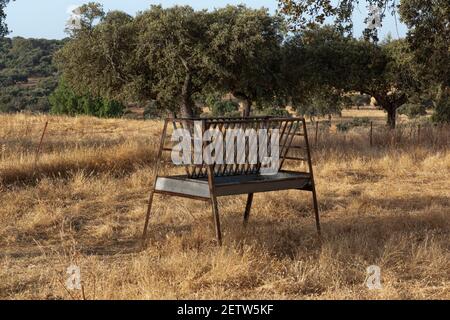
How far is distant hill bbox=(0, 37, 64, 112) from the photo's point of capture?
5734 centimetres

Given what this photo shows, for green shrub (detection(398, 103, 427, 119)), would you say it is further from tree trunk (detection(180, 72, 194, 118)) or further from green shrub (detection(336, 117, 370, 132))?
tree trunk (detection(180, 72, 194, 118))

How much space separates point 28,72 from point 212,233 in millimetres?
58820

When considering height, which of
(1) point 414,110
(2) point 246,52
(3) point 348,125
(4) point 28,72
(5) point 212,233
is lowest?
(3) point 348,125

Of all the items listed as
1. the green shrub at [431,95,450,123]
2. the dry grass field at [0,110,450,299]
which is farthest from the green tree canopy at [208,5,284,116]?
the green shrub at [431,95,450,123]

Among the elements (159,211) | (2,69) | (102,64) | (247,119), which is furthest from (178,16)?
(2,69)

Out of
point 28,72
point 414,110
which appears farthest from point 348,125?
point 28,72

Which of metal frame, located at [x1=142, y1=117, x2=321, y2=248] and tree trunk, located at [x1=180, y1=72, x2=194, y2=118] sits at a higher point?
tree trunk, located at [x1=180, y1=72, x2=194, y2=118]

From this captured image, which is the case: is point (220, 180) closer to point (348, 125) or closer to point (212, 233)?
point (212, 233)

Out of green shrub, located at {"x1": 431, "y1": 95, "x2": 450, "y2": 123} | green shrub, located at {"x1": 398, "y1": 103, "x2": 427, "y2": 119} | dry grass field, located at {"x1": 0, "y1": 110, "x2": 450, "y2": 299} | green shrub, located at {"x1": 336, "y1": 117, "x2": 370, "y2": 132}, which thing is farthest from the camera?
green shrub, located at {"x1": 398, "y1": 103, "x2": 427, "y2": 119}

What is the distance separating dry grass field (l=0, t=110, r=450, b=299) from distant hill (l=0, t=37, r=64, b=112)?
44.3 metres

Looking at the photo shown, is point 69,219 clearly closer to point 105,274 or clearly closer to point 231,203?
point 231,203

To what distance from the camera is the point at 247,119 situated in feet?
23.4

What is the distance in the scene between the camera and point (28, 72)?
204 feet

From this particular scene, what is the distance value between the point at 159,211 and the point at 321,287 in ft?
15.0
